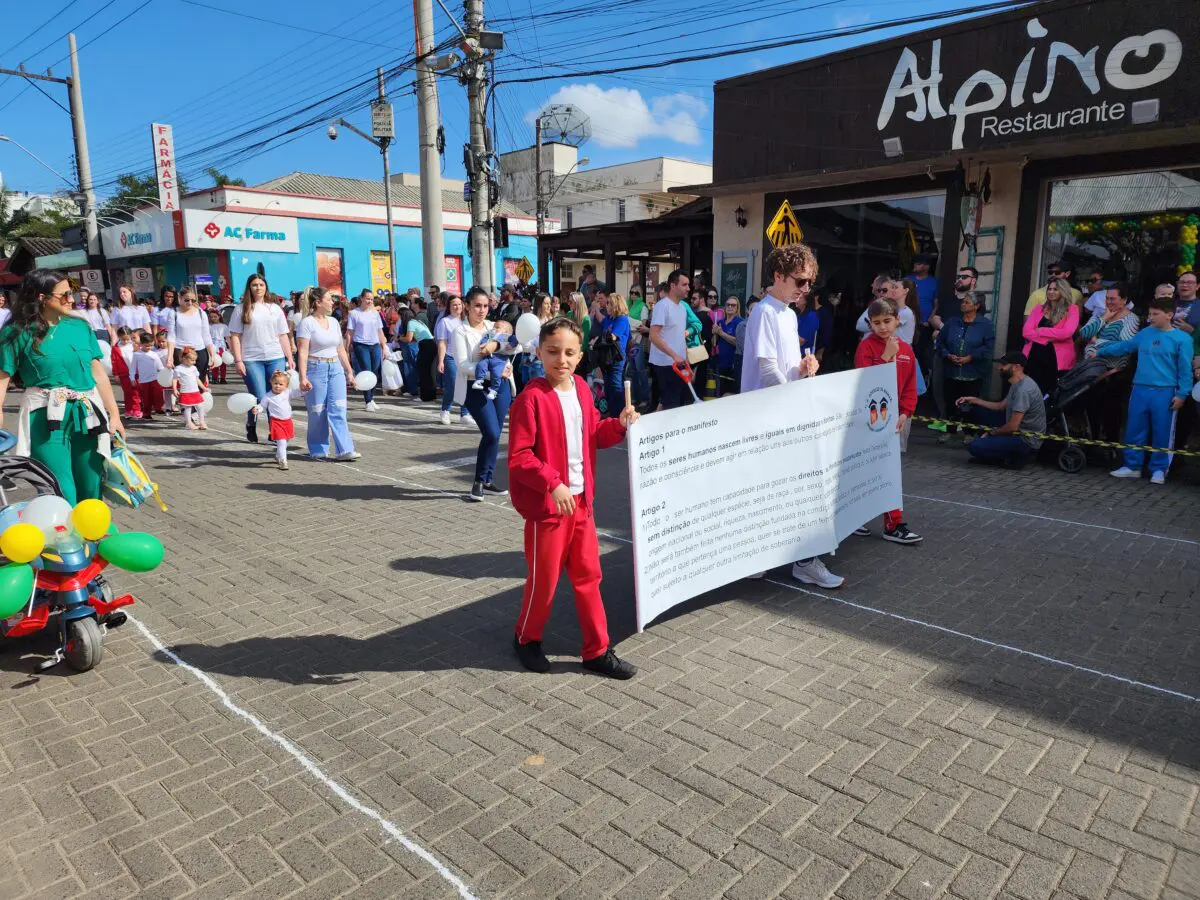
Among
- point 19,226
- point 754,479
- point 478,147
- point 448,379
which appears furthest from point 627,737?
point 19,226

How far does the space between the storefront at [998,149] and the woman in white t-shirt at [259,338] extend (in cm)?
668

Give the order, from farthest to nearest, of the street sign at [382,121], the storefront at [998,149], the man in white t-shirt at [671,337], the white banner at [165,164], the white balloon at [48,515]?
the white banner at [165,164] < the street sign at [382,121] < the storefront at [998,149] < the man in white t-shirt at [671,337] < the white balloon at [48,515]

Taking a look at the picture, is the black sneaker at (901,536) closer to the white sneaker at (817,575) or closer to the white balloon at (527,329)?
the white sneaker at (817,575)

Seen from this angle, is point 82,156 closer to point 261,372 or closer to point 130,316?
point 130,316

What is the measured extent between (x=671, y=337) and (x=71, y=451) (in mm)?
6155

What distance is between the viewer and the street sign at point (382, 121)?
80.9 feet

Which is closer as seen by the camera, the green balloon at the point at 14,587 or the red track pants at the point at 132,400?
the green balloon at the point at 14,587

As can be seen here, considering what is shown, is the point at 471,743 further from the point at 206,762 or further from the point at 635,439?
the point at 635,439

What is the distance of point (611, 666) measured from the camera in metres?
3.93

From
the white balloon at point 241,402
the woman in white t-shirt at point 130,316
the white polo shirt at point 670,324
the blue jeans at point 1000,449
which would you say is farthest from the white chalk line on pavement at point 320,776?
the woman in white t-shirt at point 130,316

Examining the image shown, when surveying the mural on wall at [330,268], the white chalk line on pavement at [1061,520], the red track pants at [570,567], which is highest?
the mural on wall at [330,268]

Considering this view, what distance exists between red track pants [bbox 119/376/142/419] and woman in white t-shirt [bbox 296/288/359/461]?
5.35m

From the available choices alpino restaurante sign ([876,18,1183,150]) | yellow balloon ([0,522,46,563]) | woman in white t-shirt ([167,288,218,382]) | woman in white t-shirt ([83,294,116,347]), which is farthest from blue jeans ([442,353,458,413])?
alpino restaurante sign ([876,18,1183,150])

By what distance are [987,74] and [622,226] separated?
9.35 m
